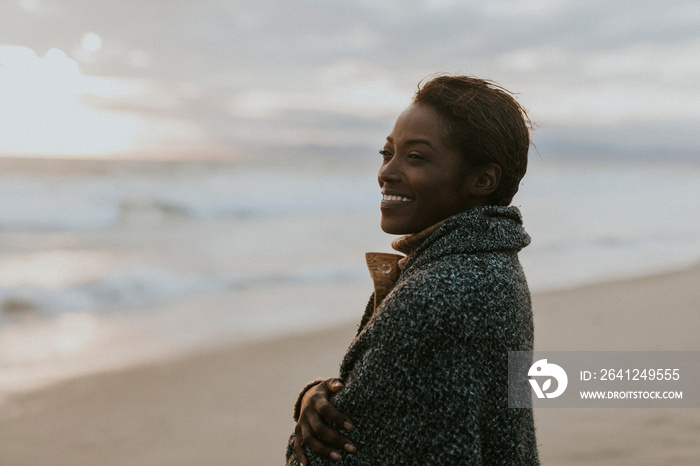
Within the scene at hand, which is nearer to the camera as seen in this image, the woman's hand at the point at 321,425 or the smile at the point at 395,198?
the woman's hand at the point at 321,425

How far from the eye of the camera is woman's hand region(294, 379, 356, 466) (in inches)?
63.7

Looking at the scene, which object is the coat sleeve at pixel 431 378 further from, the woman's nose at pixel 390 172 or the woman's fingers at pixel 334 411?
the woman's nose at pixel 390 172

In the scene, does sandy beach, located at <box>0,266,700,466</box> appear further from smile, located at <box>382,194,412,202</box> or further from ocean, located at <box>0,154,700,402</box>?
smile, located at <box>382,194,412,202</box>

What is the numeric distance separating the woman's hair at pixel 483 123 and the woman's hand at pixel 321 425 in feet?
2.27

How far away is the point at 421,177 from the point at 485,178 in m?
0.17

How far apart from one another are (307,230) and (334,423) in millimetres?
13530

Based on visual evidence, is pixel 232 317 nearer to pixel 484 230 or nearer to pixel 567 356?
pixel 567 356

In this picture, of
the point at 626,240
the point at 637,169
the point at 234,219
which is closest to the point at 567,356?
the point at 626,240

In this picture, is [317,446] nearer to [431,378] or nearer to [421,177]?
[431,378]

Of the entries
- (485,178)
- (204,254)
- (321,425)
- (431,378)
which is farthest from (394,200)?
(204,254)

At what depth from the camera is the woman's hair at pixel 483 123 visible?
1.71 meters

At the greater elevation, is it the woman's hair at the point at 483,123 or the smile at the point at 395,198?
the woman's hair at the point at 483,123

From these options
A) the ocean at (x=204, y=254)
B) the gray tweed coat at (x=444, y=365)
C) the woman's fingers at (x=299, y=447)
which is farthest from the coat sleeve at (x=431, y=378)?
the ocean at (x=204, y=254)

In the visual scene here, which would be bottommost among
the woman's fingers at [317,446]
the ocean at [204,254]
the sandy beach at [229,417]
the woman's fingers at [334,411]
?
the woman's fingers at [317,446]
